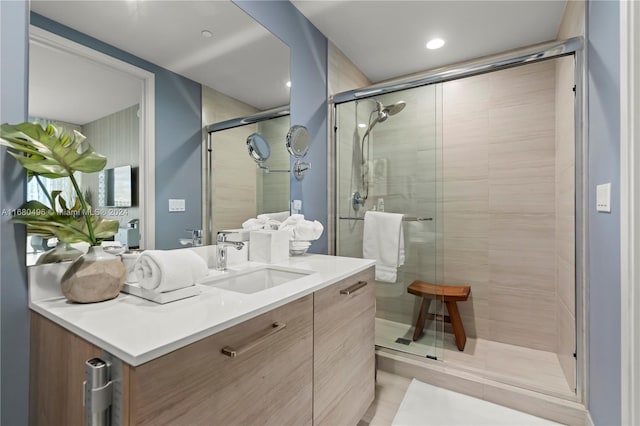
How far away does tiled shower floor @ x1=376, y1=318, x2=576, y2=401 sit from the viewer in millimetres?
1814

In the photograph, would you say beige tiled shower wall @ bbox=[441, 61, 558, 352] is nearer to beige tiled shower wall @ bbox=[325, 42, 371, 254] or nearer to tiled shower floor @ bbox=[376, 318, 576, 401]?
tiled shower floor @ bbox=[376, 318, 576, 401]

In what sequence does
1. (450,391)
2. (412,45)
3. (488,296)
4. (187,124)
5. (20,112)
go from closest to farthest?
(20,112) < (187,124) < (450,391) < (412,45) < (488,296)

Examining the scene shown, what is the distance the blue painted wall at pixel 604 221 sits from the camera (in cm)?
116

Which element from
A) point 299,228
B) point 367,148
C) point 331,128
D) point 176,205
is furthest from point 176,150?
point 367,148

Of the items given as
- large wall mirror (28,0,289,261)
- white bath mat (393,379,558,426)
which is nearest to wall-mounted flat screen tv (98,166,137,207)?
large wall mirror (28,0,289,261)

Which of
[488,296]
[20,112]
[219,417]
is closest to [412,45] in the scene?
[488,296]

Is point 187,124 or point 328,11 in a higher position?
point 328,11

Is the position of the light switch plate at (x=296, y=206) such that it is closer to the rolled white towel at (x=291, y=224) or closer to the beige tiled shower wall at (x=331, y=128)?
the rolled white towel at (x=291, y=224)

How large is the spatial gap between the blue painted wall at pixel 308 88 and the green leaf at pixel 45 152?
115 cm

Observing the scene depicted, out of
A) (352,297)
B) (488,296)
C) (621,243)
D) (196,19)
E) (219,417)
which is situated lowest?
(488,296)

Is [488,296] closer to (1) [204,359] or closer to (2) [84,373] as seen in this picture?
(1) [204,359]

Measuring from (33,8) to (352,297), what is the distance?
4.89 ft

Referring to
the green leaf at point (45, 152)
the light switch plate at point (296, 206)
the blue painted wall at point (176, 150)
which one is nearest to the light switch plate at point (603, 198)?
the light switch plate at point (296, 206)

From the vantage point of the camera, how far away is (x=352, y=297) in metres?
1.39
